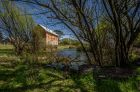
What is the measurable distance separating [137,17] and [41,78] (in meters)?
5.82

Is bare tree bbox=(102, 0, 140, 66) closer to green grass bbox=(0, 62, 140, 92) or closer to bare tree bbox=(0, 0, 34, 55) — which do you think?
green grass bbox=(0, 62, 140, 92)

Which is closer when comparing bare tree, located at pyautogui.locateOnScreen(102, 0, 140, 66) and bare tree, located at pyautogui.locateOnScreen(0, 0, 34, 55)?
bare tree, located at pyautogui.locateOnScreen(102, 0, 140, 66)

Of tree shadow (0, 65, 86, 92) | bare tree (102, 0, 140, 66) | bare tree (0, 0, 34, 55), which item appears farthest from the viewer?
bare tree (0, 0, 34, 55)

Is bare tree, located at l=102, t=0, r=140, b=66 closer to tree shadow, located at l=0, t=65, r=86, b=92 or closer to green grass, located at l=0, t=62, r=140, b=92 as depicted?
green grass, located at l=0, t=62, r=140, b=92

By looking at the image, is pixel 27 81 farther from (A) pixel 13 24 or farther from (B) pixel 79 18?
(A) pixel 13 24

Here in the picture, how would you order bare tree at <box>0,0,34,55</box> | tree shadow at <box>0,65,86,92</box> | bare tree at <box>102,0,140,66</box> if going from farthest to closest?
bare tree at <box>0,0,34,55</box> < bare tree at <box>102,0,140,66</box> < tree shadow at <box>0,65,86,92</box>

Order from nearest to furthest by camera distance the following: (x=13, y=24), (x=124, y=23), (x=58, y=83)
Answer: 1. (x=58, y=83)
2. (x=124, y=23)
3. (x=13, y=24)

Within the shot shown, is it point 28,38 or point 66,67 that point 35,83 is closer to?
point 66,67

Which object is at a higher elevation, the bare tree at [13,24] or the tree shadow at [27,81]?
the bare tree at [13,24]

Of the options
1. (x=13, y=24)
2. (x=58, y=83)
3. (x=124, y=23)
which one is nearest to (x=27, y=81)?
(x=58, y=83)

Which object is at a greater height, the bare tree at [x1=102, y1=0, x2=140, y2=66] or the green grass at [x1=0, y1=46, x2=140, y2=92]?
the bare tree at [x1=102, y1=0, x2=140, y2=66]

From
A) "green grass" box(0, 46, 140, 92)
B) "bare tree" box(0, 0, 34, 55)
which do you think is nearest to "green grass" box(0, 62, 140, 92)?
"green grass" box(0, 46, 140, 92)

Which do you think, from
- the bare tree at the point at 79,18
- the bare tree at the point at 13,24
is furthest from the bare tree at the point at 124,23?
the bare tree at the point at 13,24

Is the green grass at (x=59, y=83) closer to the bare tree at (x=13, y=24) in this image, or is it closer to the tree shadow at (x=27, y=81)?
the tree shadow at (x=27, y=81)
